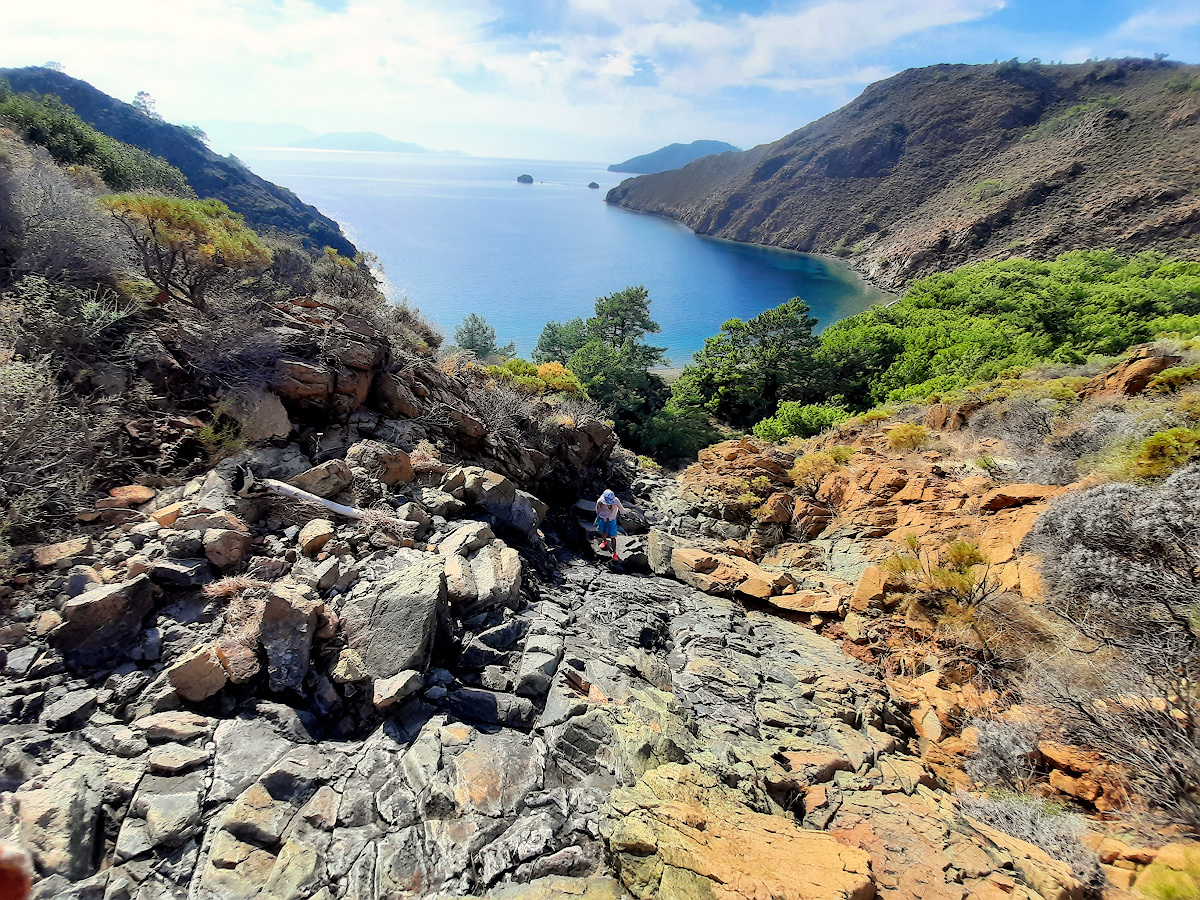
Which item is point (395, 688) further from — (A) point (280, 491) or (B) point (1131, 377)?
(B) point (1131, 377)

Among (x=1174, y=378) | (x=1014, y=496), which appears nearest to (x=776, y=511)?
(x=1014, y=496)

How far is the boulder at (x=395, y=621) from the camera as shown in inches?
157

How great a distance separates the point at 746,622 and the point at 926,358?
19.5 meters

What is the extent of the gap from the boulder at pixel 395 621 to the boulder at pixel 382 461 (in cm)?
209

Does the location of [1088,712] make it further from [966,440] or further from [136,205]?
[136,205]

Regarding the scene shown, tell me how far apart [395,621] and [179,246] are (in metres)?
9.02

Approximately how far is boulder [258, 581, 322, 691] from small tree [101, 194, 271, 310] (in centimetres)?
575

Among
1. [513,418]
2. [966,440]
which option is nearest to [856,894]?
[513,418]

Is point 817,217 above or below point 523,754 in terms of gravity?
above

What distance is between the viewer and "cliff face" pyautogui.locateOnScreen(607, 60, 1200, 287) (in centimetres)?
4531

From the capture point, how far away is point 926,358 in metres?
21.2

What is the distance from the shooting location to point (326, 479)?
5605mm

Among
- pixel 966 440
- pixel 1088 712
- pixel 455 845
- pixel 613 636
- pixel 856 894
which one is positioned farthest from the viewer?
pixel 966 440

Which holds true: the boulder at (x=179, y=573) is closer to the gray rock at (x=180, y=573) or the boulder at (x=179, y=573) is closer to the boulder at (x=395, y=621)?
the gray rock at (x=180, y=573)
